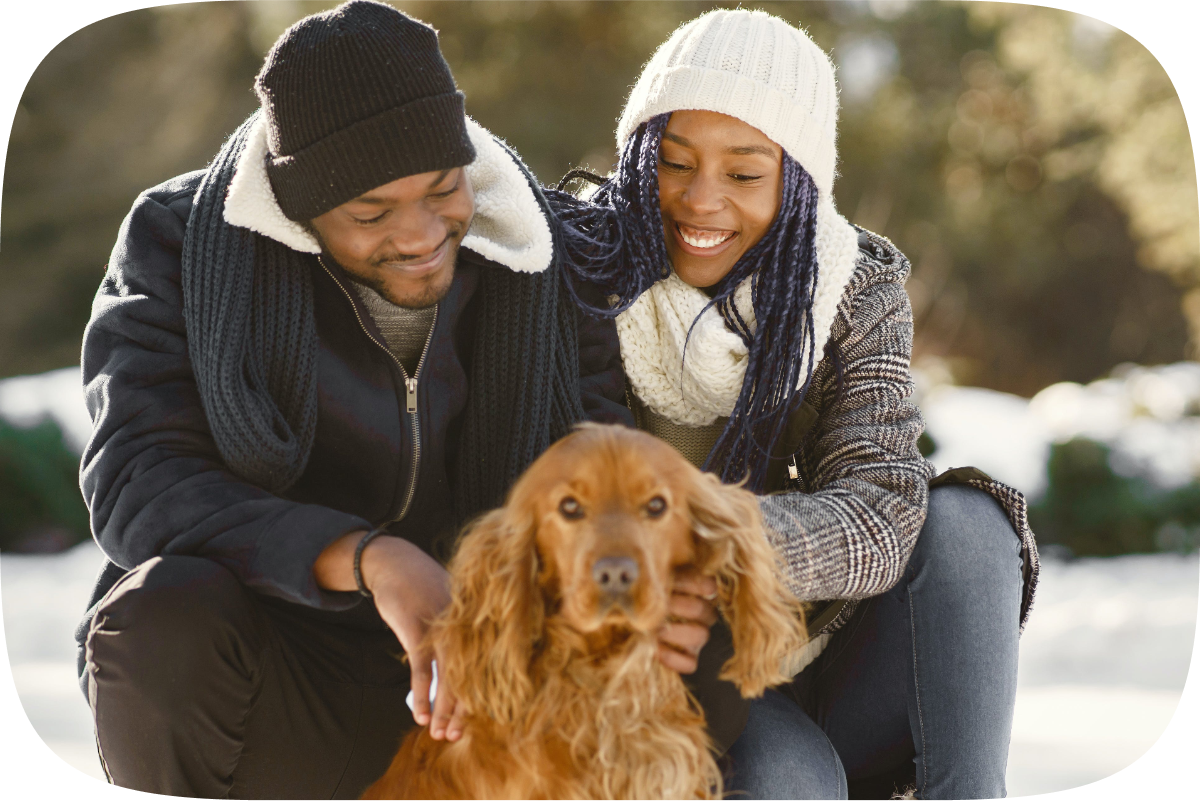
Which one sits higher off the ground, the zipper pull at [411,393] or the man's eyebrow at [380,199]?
the man's eyebrow at [380,199]

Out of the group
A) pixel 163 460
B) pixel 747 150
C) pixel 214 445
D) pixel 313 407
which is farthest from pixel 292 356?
pixel 747 150

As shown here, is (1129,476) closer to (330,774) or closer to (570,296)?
(570,296)

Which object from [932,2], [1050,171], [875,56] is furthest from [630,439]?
[1050,171]

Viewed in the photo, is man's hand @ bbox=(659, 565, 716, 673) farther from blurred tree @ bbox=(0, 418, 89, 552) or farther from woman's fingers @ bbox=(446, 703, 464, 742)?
blurred tree @ bbox=(0, 418, 89, 552)

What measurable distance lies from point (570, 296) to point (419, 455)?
0.53m

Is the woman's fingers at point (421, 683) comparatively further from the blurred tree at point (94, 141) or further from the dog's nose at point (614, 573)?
the blurred tree at point (94, 141)

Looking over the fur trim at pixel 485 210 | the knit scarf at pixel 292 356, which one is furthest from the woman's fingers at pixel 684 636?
the fur trim at pixel 485 210

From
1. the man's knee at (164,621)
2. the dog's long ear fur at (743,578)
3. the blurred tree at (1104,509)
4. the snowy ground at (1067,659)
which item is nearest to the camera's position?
the dog's long ear fur at (743,578)

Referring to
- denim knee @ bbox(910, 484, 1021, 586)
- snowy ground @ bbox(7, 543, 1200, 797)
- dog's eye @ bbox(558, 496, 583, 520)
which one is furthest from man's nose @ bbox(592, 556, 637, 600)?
snowy ground @ bbox(7, 543, 1200, 797)

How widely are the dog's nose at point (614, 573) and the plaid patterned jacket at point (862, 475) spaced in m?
0.59

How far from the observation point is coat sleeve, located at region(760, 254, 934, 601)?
2.18 metres

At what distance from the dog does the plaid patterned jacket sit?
25 centimetres

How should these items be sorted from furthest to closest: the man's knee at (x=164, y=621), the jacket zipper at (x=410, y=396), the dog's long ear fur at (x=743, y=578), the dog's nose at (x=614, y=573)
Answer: the jacket zipper at (x=410, y=396) → the man's knee at (x=164, y=621) → the dog's long ear fur at (x=743, y=578) → the dog's nose at (x=614, y=573)

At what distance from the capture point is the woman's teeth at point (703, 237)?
259cm
